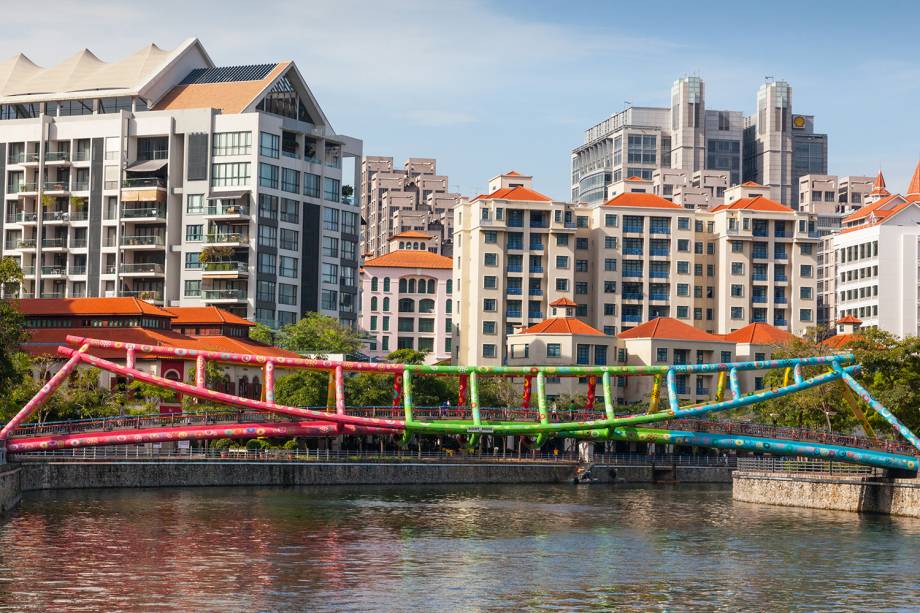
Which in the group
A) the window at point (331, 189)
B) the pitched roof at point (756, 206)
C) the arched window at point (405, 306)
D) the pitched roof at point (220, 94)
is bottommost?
the arched window at point (405, 306)

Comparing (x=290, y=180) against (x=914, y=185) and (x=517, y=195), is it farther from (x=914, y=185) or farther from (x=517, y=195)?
(x=914, y=185)

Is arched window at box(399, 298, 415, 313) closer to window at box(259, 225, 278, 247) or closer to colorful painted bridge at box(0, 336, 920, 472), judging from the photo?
window at box(259, 225, 278, 247)

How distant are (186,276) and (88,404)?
140ft

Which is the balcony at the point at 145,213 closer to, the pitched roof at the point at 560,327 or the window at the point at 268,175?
the window at the point at 268,175

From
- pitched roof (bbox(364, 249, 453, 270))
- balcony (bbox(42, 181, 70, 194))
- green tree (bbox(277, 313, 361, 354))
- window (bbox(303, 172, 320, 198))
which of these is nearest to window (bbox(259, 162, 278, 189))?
window (bbox(303, 172, 320, 198))

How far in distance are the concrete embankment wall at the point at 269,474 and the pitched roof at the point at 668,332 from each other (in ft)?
137

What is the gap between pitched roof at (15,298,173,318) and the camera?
381 ft

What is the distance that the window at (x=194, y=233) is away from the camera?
140 meters

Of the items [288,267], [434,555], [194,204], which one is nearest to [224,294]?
[288,267]

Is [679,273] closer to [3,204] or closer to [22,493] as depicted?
[3,204]

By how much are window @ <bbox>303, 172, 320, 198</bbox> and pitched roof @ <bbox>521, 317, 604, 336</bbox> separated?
24236mm

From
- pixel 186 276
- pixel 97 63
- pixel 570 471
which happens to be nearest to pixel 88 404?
pixel 570 471

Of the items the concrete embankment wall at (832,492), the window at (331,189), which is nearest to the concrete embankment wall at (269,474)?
the concrete embankment wall at (832,492)

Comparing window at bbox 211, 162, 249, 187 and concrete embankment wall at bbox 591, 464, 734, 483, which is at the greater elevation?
window at bbox 211, 162, 249, 187
